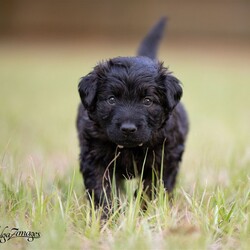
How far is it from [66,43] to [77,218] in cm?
2221

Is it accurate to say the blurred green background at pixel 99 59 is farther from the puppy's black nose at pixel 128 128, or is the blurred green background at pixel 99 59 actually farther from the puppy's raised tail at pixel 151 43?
the puppy's raised tail at pixel 151 43

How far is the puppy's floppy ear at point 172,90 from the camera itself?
12.4 ft

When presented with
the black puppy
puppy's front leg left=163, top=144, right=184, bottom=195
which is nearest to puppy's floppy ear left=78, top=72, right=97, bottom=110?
the black puppy

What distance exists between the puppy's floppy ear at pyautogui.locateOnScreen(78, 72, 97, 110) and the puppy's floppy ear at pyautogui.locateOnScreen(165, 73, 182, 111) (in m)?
0.49

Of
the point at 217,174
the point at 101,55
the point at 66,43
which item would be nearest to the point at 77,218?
the point at 217,174

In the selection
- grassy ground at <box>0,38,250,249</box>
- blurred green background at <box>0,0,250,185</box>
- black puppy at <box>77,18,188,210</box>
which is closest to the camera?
grassy ground at <box>0,38,250,249</box>

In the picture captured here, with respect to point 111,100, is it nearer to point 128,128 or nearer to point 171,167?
point 128,128

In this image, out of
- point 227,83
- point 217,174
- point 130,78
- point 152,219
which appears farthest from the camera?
point 227,83

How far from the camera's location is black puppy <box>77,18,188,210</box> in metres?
3.62

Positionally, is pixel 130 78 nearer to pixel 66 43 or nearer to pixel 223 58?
pixel 223 58

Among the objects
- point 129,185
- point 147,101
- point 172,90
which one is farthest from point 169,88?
point 129,185

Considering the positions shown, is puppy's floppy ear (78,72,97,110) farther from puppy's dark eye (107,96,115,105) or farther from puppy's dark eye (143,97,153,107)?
puppy's dark eye (143,97,153,107)

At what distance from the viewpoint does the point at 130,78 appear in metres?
3.67

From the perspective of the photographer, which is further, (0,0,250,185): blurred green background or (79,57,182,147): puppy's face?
(0,0,250,185): blurred green background
